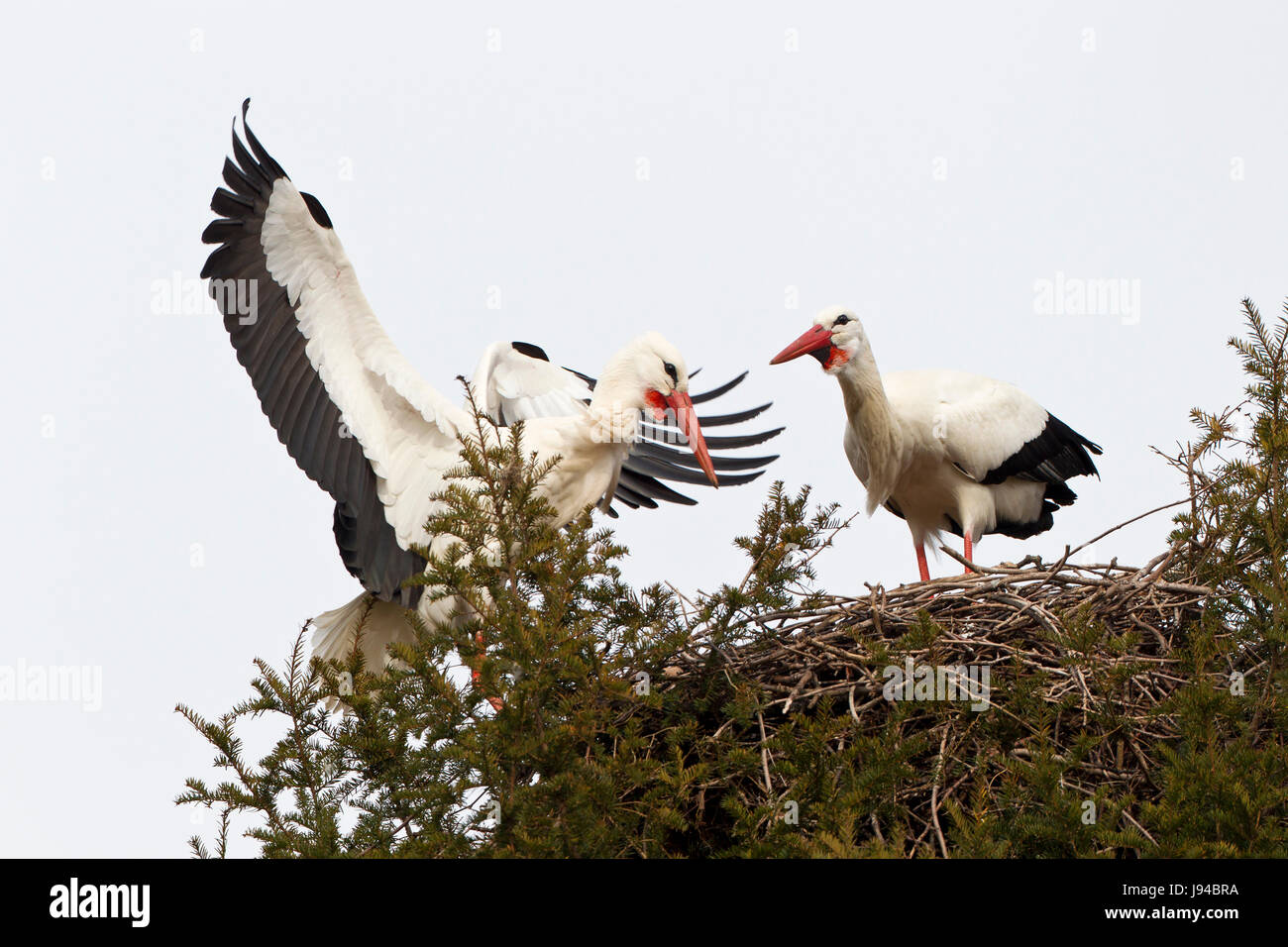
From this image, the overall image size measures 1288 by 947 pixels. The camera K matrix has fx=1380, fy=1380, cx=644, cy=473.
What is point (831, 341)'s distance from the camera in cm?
707

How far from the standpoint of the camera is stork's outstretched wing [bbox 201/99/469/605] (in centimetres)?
635

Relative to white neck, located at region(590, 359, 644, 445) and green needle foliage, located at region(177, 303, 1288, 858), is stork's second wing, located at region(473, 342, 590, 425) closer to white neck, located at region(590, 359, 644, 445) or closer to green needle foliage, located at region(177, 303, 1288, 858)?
white neck, located at region(590, 359, 644, 445)

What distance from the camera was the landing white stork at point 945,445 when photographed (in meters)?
7.16

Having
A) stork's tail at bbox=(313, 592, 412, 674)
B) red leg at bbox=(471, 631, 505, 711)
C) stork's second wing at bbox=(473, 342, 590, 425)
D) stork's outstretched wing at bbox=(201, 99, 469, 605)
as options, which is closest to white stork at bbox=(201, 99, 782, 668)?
stork's outstretched wing at bbox=(201, 99, 469, 605)

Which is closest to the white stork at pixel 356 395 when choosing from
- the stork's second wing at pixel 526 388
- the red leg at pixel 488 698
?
the stork's second wing at pixel 526 388

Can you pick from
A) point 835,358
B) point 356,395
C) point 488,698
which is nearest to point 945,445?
point 835,358

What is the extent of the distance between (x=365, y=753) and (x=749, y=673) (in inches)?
65.4

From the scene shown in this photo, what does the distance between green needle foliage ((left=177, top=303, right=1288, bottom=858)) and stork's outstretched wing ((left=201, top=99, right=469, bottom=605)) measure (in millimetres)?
1907

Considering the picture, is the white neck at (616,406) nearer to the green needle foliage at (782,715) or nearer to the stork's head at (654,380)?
the stork's head at (654,380)

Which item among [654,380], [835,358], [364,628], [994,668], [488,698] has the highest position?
[835,358]

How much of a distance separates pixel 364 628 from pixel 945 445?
3.21 m

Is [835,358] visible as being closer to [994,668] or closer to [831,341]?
[831,341]
